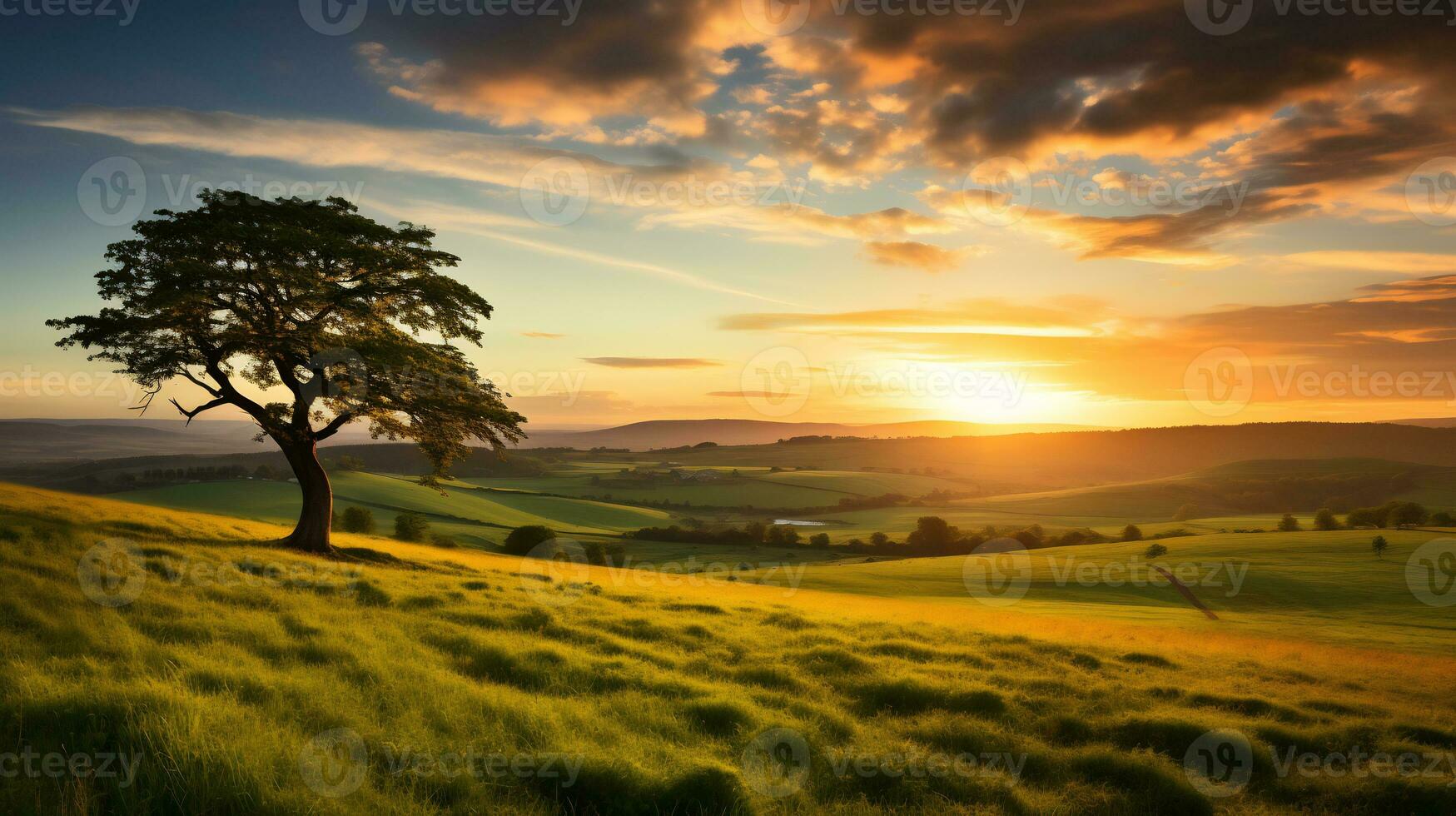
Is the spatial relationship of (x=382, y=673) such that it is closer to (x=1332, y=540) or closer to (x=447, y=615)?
(x=447, y=615)

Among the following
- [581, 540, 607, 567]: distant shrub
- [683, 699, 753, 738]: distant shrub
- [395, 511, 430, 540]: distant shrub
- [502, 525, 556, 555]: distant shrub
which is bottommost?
[581, 540, 607, 567]: distant shrub

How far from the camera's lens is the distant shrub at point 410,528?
57.8 metres

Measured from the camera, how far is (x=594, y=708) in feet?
26.1

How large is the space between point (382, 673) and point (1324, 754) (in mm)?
12634

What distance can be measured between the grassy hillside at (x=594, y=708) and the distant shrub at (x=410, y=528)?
4523 cm

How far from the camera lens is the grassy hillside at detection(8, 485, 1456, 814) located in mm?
5570

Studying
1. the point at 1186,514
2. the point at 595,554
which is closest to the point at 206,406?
the point at 595,554

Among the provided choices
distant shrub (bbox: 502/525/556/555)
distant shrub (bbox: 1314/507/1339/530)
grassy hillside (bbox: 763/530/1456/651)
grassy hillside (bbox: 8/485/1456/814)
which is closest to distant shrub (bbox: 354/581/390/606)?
grassy hillside (bbox: 8/485/1456/814)

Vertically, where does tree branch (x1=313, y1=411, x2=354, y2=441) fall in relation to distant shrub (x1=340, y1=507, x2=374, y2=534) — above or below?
above

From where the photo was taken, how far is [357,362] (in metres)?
22.1

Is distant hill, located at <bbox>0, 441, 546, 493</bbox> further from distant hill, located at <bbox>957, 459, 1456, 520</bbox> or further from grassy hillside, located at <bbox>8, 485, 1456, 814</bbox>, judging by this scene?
distant hill, located at <bbox>957, 459, 1456, 520</bbox>

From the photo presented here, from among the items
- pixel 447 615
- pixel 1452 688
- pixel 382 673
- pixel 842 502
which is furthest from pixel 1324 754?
pixel 842 502

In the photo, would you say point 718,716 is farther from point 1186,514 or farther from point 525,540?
point 1186,514

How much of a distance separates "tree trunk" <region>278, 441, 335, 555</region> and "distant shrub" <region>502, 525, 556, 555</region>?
150ft
